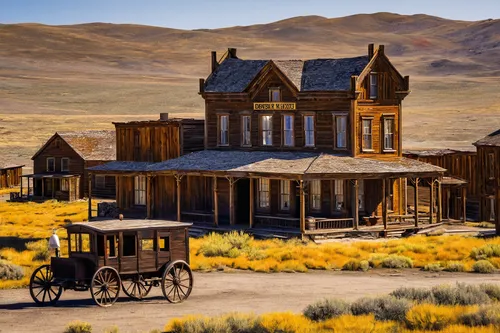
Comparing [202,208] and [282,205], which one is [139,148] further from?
[282,205]

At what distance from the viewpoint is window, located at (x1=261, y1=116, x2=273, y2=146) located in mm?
45500

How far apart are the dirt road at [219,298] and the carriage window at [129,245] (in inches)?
43.0

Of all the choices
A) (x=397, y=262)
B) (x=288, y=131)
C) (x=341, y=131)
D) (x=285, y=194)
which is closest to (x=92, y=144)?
(x=288, y=131)

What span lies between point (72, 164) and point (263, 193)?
82.6ft

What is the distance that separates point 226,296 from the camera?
2645 cm

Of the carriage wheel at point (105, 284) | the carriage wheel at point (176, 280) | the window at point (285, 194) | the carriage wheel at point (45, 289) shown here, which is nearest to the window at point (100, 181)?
the window at point (285, 194)

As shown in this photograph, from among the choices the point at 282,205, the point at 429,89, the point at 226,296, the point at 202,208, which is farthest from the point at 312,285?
the point at 429,89

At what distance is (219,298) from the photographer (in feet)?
85.6

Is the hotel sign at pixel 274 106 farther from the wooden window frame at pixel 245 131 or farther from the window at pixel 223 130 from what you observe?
the window at pixel 223 130

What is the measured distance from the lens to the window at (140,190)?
49000 mm

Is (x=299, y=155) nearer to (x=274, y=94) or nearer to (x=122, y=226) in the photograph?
(x=274, y=94)

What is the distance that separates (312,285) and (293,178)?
1180 cm

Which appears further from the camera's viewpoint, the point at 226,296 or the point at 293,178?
the point at 293,178

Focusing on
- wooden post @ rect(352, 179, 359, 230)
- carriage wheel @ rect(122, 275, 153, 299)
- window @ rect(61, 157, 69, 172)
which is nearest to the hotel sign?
wooden post @ rect(352, 179, 359, 230)
